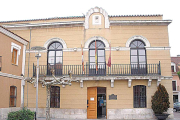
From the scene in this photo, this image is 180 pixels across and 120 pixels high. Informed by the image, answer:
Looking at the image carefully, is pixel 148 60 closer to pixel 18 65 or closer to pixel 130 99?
pixel 130 99

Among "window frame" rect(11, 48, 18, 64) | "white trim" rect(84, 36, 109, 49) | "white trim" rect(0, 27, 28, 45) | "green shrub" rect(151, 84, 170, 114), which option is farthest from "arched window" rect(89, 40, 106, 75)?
"window frame" rect(11, 48, 18, 64)

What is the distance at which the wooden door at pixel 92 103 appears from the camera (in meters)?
17.3

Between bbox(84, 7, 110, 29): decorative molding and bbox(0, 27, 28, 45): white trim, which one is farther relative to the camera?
bbox(84, 7, 110, 29): decorative molding

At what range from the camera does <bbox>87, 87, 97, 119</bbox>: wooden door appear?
1734cm

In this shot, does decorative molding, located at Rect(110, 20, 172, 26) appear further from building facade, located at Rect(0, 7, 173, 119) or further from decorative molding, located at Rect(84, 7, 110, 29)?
decorative molding, located at Rect(84, 7, 110, 29)

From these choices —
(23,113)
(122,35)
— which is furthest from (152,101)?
(23,113)

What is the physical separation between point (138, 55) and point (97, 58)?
10.4 ft

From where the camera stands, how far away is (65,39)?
18109mm

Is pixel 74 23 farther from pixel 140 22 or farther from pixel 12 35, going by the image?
pixel 140 22

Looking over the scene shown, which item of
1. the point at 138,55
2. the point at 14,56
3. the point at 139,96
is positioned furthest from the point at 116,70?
the point at 14,56

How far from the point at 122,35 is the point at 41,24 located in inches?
254

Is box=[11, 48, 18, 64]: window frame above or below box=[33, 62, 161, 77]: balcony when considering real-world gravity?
above

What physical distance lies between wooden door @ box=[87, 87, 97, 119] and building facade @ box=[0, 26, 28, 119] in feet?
16.8

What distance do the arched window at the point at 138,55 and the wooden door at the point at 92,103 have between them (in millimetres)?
3523
